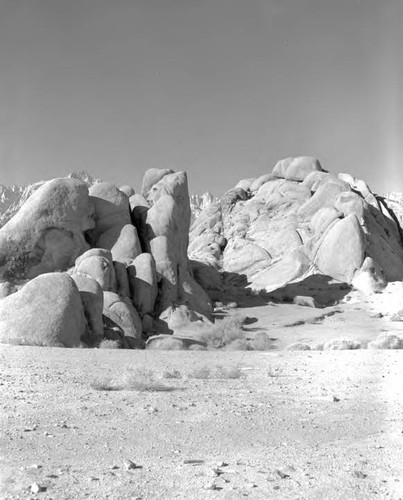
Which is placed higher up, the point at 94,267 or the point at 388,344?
the point at 94,267

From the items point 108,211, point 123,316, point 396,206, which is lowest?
point 396,206

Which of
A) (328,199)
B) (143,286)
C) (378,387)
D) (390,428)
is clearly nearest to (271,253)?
(328,199)

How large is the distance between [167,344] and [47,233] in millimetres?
10410

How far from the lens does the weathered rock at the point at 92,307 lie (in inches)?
690

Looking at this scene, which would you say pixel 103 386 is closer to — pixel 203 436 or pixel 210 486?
pixel 203 436

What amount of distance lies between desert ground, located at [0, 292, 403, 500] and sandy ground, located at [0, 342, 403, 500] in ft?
0.06

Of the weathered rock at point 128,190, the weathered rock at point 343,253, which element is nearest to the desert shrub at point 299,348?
the weathered rock at point 128,190

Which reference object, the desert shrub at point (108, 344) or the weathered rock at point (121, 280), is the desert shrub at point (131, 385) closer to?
the desert shrub at point (108, 344)

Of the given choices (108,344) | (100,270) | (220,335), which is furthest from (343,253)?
(108,344)

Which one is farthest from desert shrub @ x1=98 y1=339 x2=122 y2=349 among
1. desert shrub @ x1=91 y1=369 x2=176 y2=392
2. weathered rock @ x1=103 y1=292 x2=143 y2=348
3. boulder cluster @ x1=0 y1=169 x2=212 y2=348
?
desert shrub @ x1=91 y1=369 x2=176 y2=392

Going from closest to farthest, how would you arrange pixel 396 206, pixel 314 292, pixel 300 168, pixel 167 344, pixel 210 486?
pixel 210 486 < pixel 167 344 < pixel 314 292 < pixel 300 168 < pixel 396 206

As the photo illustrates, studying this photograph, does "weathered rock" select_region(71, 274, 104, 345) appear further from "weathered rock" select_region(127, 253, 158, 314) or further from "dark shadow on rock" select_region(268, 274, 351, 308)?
"dark shadow on rock" select_region(268, 274, 351, 308)

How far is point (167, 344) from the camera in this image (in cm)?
1959

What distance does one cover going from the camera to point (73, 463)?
5035 mm
